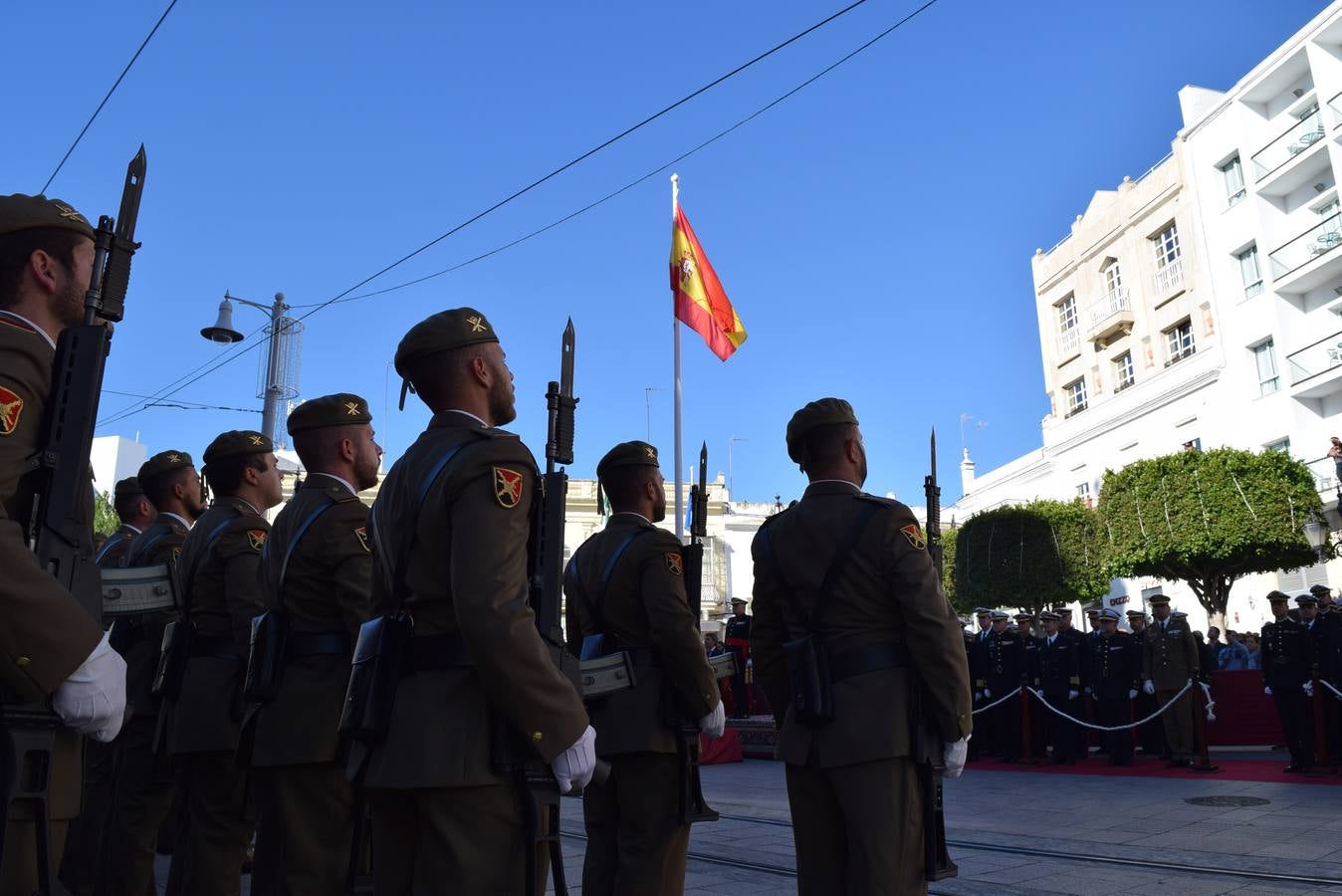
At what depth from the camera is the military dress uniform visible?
211 centimetres

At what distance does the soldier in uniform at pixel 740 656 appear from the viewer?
1698cm

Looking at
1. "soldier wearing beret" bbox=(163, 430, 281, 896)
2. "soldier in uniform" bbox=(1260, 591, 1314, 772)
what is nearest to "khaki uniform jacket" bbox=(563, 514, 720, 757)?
"soldier wearing beret" bbox=(163, 430, 281, 896)

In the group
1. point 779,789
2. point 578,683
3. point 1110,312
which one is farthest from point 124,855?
point 1110,312

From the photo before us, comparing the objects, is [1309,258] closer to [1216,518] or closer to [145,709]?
[1216,518]

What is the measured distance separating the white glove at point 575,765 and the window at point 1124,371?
4031 centimetres

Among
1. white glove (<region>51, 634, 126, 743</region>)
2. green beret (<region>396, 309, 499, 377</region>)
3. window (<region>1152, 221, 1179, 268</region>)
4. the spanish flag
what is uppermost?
window (<region>1152, 221, 1179, 268</region>)

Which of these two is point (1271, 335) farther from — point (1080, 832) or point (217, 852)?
point (217, 852)

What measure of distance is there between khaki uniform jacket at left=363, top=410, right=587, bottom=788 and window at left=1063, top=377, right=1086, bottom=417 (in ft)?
139

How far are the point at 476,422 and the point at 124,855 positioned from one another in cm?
315

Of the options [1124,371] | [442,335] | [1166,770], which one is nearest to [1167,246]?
[1124,371]

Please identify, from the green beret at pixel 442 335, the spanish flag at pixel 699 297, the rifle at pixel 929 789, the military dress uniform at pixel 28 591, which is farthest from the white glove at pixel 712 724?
the spanish flag at pixel 699 297

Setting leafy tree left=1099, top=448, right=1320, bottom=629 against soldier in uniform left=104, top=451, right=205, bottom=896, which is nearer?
soldier in uniform left=104, top=451, right=205, bottom=896

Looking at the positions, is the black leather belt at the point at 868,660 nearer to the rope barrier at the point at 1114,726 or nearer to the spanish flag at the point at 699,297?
the rope barrier at the point at 1114,726

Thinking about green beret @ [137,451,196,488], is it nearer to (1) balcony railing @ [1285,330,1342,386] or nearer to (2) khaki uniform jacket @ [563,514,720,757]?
(2) khaki uniform jacket @ [563,514,720,757]
